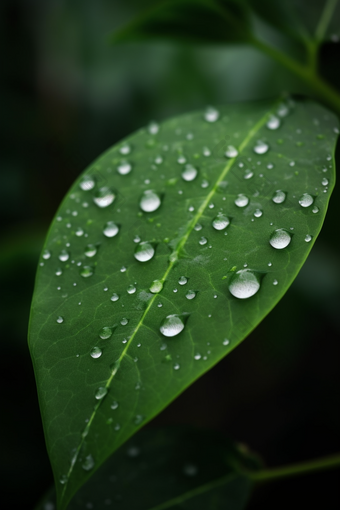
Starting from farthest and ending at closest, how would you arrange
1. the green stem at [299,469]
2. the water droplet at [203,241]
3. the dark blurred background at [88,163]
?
the dark blurred background at [88,163], the green stem at [299,469], the water droplet at [203,241]

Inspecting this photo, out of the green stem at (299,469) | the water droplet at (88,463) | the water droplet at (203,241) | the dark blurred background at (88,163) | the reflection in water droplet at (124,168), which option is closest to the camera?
the water droplet at (88,463)

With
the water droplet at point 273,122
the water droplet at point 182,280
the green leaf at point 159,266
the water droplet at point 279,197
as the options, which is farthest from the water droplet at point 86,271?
the water droplet at point 273,122

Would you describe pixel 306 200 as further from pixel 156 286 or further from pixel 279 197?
pixel 156 286

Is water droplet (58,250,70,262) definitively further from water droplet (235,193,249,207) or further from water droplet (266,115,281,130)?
water droplet (266,115,281,130)

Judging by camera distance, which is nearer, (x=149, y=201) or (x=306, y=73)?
(x=149, y=201)

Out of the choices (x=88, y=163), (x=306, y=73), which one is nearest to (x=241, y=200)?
(x=306, y=73)

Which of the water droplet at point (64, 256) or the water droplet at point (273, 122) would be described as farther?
the water droplet at point (273, 122)

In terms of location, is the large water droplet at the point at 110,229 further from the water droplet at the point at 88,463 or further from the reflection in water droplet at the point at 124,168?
the water droplet at the point at 88,463
